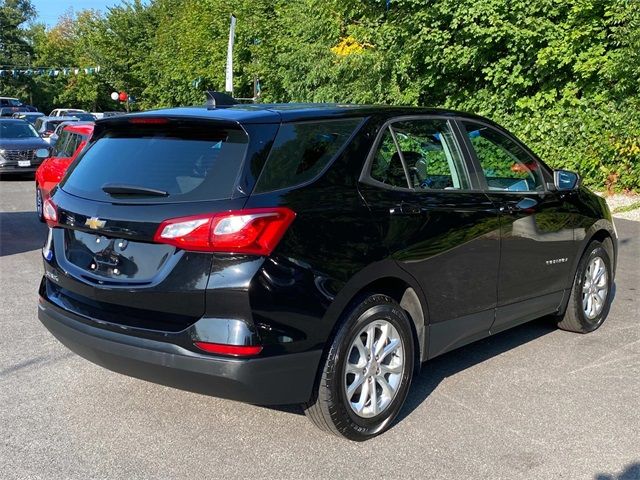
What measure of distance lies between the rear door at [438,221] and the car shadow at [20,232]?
21.1ft

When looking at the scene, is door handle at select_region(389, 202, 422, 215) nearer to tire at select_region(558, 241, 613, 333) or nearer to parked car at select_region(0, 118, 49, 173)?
tire at select_region(558, 241, 613, 333)

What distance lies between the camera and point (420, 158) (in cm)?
430

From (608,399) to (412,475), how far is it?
173 cm

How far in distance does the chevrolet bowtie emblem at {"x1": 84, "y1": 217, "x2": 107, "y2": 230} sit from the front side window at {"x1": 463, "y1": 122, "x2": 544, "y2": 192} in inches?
99.8

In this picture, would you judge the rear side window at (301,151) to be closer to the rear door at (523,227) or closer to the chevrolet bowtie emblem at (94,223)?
the chevrolet bowtie emblem at (94,223)

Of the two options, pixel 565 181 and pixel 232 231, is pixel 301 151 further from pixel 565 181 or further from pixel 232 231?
pixel 565 181

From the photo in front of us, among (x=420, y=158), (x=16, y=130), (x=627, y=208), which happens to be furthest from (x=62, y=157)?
(x=16, y=130)

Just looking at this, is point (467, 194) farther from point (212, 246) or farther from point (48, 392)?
point (48, 392)

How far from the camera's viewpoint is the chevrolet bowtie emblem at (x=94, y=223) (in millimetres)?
3541

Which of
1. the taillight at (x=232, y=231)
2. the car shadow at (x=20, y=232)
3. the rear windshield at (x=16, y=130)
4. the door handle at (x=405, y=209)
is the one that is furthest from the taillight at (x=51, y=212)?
the rear windshield at (x=16, y=130)

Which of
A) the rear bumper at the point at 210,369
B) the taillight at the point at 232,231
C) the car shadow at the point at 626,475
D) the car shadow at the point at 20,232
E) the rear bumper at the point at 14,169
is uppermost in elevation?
the taillight at the point at 232,231

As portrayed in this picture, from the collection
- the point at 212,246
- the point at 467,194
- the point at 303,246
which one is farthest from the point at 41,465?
the point at 467,194

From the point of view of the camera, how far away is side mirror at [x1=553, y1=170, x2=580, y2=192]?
534 cm

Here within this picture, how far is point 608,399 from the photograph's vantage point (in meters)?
4.39
